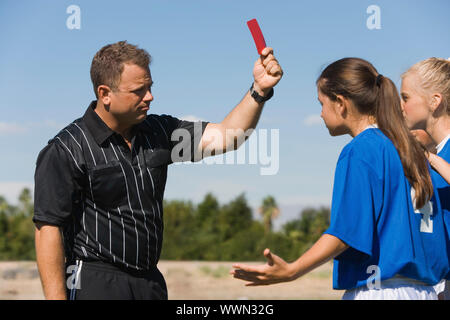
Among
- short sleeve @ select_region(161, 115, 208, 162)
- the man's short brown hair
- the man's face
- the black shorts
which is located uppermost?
the man's short brown hair

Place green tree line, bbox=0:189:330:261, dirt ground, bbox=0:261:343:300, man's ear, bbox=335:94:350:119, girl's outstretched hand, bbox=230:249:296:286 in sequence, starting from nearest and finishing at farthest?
girl's outstretched hand, bbox=230:249:296:286 → man's ear, bbox=335:94:350:119 → dirt ground, bbox=0:261:343:300 → green tree line, bbox=0:189:330:261

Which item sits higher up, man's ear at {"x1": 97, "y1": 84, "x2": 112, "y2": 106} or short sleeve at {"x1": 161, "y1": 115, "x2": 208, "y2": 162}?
man's ear at {"x1": 97, "y1": 84, "x2": 112, "y2": 106}

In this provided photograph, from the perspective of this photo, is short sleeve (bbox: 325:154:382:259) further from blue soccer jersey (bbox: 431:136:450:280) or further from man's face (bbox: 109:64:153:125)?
man's face (bbox: 109:64:153:125)

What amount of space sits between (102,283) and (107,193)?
0.52 m

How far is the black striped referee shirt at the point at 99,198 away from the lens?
3324 mm

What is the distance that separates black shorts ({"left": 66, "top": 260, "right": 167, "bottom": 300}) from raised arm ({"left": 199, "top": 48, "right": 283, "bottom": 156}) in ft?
3.41

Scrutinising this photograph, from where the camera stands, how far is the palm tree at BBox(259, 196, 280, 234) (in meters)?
27.9

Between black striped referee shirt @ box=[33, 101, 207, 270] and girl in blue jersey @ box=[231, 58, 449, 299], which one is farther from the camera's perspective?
black striped referee shirt @ box=[33, 101, 207, 270]

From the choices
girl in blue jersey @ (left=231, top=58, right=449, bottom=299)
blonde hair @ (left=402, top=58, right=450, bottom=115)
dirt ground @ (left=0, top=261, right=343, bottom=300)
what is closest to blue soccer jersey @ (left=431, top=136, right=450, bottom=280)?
blonde hair @ (left=402, top=58, right=450, bottom=115)

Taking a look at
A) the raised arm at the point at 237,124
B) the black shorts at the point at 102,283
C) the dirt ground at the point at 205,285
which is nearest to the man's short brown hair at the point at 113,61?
the raised arm at the point at 237,124

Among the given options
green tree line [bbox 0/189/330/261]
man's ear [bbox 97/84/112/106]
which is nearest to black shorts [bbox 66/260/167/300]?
man's ear [bbox 97/84/112/106]

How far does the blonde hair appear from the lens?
13.0 ft

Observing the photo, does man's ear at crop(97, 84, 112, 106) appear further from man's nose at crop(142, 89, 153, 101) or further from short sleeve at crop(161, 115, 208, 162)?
short sleeve at crop(161, 115, 208, 162)

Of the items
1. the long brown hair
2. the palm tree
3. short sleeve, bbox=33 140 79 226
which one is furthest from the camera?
the palm tree
